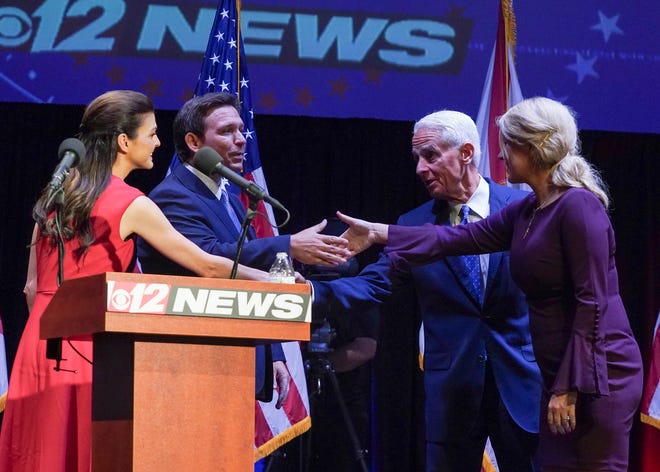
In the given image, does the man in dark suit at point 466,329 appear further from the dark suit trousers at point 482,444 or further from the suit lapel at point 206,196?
the suit lapel at point 206,196

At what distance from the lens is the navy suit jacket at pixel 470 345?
344 cm

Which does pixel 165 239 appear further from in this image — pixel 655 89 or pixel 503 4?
pixel 655 89

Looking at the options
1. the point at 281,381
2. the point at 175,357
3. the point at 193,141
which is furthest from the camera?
the point at 281,381

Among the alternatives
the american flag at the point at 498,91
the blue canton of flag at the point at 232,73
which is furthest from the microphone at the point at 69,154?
the american flag at the point at 498,91

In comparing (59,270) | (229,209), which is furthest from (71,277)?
(229,209)

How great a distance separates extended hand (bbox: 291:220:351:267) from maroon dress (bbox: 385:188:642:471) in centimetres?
55

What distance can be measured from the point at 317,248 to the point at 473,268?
2.11 feet

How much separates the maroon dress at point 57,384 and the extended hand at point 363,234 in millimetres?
795

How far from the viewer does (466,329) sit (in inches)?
140

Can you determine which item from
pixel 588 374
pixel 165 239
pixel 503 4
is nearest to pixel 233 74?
pixel 503 4

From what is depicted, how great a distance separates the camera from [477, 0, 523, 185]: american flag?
5395 millimetres

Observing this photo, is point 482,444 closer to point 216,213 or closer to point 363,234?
point 363,234

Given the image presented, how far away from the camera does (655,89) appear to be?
600 cm

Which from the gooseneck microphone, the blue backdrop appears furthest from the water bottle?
the blue backdrop
